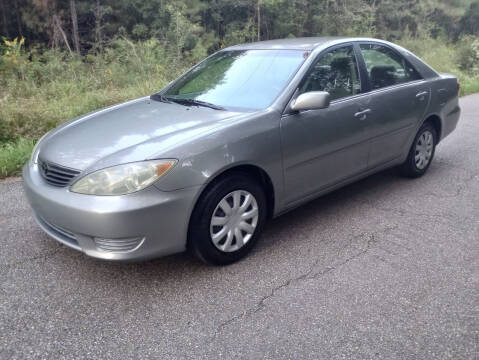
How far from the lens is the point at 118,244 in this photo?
8.96ft

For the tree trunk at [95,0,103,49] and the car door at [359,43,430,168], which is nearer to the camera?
the car door at [359,43,430,168]

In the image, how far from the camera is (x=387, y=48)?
4629 mm

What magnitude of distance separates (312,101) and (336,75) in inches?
29.8

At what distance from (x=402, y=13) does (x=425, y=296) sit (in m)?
23.0

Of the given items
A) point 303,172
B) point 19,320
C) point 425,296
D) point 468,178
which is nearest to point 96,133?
point 19,320

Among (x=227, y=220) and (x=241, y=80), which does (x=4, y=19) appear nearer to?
(x=241, y=80)

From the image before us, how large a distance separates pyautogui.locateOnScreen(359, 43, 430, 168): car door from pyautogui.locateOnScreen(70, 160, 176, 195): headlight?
220 centimetres

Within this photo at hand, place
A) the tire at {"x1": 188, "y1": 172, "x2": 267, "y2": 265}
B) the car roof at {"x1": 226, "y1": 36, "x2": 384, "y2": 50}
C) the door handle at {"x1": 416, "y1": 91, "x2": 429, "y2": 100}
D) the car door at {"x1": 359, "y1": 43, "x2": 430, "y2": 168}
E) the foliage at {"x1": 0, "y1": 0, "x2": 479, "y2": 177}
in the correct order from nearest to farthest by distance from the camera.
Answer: the tire at {"x1": 188, "y1": 172, "x2": 267, "y2": 265} → the car roof at {"x1": 226, "y1": 36, "x2": 384, "y2": 50} → the car door at {"x1": 359, "y1": 43, "x2": 430, "y2": 168} → the door handle at {"x1": 416, "y1": 91, "x2": 429, "y2": 100} → the foliage at {"x1": 0, "y1": 0, "x2": 479, "y2": 177}

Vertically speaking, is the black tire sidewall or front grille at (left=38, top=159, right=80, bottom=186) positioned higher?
front grille at (left=38, top=159, right=80, bottom=186)

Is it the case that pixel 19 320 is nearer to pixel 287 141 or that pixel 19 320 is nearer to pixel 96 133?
pixel 96 133

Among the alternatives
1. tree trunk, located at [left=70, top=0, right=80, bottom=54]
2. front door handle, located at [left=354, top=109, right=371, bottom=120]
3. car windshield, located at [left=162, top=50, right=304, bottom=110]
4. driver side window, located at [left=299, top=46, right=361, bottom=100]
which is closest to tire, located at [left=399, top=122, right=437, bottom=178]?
front door handle, located at [left=354, top=109, right=371, bottom=120]

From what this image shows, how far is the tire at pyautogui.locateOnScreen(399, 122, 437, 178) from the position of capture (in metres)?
4.92

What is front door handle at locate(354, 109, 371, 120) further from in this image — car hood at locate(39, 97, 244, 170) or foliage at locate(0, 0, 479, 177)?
foliage at locate(0, 0, 479, 177)

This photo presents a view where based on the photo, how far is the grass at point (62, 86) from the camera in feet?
19.7
